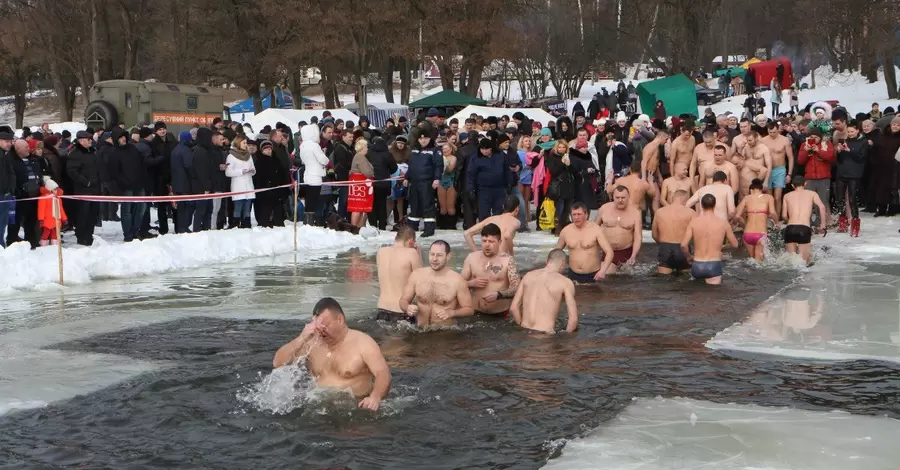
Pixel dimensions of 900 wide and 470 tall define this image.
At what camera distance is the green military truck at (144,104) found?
32.8m

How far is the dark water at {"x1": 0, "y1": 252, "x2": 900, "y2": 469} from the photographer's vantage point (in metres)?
6.62

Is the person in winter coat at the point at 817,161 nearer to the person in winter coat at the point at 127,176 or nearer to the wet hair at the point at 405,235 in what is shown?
the wet hair at the point at 405,235

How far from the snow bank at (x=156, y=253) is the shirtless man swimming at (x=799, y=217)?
6.11m

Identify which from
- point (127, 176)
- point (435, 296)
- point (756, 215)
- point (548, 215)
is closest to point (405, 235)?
point (435, 296)

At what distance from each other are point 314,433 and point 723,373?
3.34 m

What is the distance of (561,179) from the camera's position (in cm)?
1700

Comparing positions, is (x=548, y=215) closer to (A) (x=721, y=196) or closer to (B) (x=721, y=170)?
(B) (x=721, y=170)

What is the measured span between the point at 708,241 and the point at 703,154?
12.4 feet

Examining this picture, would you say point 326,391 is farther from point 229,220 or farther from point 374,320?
point 229,220

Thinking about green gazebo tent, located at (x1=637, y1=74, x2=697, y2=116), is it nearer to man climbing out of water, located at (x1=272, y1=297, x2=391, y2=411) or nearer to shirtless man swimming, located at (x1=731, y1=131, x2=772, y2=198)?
shirtless man swimming, located at (x1=731, y1=131, x2=772, y2=198)

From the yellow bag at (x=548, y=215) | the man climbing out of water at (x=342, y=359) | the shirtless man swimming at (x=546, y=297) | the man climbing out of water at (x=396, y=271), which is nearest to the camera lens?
the man climbing out of water at (x=342, y=359)

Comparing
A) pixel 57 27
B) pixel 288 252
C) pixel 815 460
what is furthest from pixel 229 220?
pixel 57 27

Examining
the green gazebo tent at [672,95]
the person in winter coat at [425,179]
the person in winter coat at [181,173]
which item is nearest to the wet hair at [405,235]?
the person in winter coat at [181,173]

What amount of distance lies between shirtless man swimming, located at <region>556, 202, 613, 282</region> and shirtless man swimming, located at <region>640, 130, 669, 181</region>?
4.75 metres
